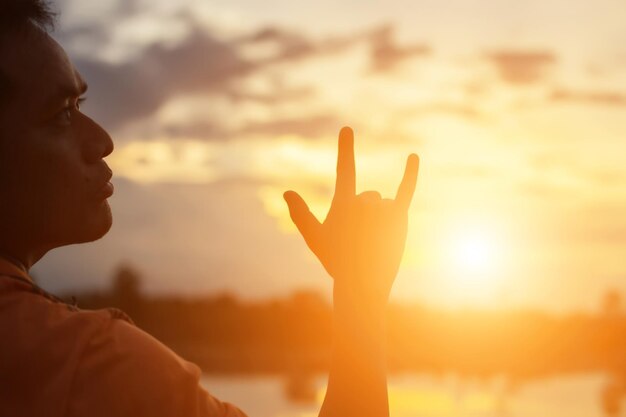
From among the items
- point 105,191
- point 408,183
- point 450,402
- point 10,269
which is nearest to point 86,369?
point 10,269

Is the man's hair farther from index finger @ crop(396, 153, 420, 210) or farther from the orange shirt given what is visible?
index finger @ crop(396, 153, 420, 210)

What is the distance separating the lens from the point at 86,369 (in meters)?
1.85

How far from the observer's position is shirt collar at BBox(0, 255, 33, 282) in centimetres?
206

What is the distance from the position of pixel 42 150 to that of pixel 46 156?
17 mm

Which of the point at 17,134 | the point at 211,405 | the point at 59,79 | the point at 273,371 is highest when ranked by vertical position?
the point at 273,371

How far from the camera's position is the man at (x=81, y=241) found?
6.11ft

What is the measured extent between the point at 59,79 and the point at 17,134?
0.18 m

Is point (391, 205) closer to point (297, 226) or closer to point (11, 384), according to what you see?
point (297, 226)

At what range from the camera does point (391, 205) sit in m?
2.28

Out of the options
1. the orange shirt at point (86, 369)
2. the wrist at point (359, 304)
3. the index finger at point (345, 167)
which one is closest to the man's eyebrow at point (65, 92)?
the orange shirt at point (86, 369)

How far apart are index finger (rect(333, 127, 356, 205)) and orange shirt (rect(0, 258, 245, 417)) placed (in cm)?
64

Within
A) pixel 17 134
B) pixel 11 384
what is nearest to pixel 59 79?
pixel 17 134

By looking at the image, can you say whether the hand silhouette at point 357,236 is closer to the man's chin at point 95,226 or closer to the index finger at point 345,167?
the index finger at point 345,167

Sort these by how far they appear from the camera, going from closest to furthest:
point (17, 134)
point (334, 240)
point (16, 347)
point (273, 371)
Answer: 1. point (16, 347)
2. point (17, 134)
3. point (334, 240)
4. point (273, 371)
